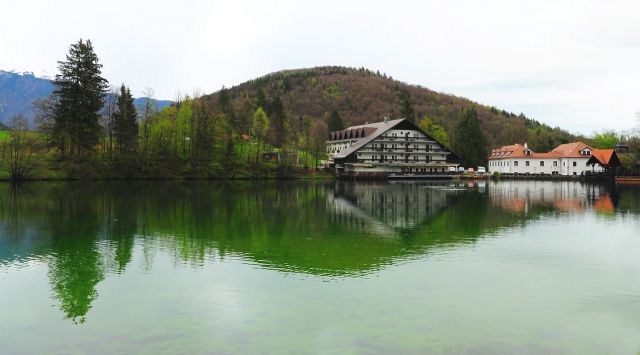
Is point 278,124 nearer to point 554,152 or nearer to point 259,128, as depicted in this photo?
point 259,128

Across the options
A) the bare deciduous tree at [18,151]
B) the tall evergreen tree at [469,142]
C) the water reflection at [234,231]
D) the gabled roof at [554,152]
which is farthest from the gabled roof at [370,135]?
the water reflection at [234,231]

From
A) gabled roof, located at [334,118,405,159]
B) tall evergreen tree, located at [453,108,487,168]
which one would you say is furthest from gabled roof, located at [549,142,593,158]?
gabled roof, located at [334,118,405,159]

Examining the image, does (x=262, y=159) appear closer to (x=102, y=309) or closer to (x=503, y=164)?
(x=503, y=164)

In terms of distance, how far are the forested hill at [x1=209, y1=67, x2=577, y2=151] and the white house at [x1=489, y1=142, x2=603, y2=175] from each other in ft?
78.9

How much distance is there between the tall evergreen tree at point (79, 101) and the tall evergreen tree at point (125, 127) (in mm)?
4955

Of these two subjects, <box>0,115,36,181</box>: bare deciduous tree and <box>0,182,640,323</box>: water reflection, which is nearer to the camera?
<box>0,182,640,323</box>: water reflection

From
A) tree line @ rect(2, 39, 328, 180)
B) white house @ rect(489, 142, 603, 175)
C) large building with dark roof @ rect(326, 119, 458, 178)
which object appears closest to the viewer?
tree line @ rect(2, 39, 328, 180)

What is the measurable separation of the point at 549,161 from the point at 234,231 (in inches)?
3933

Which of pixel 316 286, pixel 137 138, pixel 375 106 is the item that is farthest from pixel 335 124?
pixel 316 286

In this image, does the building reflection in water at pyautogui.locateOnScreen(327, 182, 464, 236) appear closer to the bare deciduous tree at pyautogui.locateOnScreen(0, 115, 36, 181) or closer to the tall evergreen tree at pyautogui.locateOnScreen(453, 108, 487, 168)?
the bare deciduous tree at pyautogui.locateOnScreen(0, 115, 36, 181)

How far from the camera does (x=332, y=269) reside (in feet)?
54.2

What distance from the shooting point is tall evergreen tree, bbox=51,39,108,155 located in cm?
7062

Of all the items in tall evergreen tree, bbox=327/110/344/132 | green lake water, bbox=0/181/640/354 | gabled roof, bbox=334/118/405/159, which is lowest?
green lake water, bbox=0/181/640/354

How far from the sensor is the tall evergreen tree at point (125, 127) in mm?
77938
